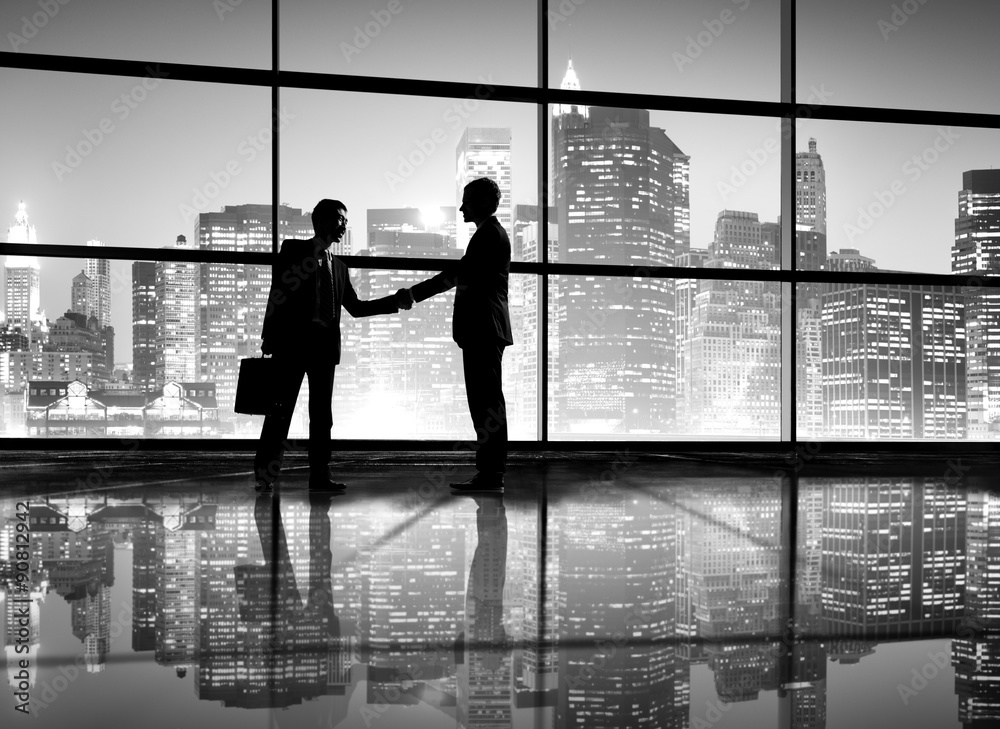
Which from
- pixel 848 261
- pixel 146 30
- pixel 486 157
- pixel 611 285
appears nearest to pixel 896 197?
pixel 848 261

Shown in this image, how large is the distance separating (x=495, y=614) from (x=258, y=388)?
7.26 feet

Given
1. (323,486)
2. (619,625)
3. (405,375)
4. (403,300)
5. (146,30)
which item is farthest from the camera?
(146,30)

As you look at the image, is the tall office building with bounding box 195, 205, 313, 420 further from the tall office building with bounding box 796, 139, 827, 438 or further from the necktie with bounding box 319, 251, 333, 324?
the tall office building with bounding box 796, 139, 827, 438

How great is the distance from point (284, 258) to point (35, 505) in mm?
1314

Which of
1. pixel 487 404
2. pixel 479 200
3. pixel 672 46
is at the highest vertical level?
pixel 672 46

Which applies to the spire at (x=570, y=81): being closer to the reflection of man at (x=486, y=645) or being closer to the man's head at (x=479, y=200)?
the man's head at (x=479, y=200)

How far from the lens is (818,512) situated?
269 centimetres

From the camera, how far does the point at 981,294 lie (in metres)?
5.68

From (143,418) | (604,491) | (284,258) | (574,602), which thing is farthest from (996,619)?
(143,418)

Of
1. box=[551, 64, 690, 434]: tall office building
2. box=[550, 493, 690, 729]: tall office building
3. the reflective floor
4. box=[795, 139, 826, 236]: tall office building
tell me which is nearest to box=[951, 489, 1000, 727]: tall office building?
the reflective floor

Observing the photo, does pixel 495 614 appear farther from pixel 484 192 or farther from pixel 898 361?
pixel 898 361

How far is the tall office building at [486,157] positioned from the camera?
203 inches

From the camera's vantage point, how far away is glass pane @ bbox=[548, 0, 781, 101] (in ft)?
17.3

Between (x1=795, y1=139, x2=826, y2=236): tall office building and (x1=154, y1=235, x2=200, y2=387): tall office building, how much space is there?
13.4 ft
